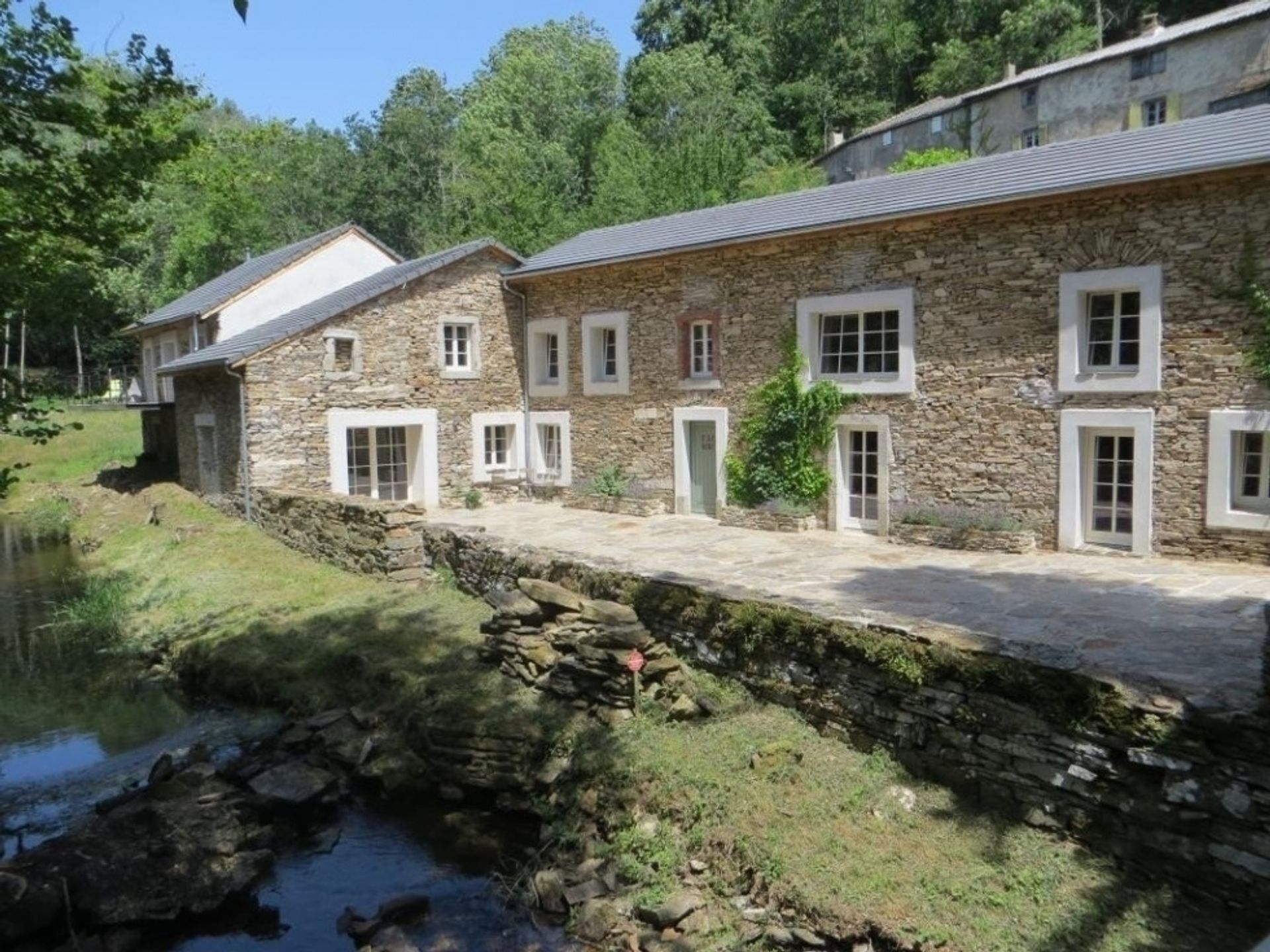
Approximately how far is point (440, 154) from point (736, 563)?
42.0 m

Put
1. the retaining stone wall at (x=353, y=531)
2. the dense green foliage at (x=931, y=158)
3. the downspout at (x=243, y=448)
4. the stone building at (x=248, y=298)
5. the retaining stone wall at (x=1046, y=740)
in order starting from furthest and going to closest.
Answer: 1. the dense green foliage at (x=931, y=158)
2. the stone building at (x=248, y=298)
3. the downspout at (x=243, y=448)
4. the retaining stone wall at (x=353, y=531)
5. the retaining stone wall at (x=1046, y=740)

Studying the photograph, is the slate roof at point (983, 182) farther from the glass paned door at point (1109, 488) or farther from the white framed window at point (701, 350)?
the glass paned door at point (1109, 488)

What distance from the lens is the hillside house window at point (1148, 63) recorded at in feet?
92.0

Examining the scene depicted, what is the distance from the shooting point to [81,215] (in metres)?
8.29

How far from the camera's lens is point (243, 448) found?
1720cm

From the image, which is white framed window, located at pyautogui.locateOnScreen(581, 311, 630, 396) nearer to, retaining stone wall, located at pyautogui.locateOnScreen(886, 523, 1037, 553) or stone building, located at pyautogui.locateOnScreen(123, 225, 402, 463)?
retaining stone wall, located at pyautogui.locateOnScreen(886, 523, 1037, 553)

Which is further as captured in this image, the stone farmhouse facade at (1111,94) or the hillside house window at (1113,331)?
the stone farmhouse facade at (1111,94)

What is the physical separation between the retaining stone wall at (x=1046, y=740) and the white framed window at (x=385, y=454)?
37.7 ft

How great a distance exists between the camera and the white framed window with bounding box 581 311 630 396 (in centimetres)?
1761

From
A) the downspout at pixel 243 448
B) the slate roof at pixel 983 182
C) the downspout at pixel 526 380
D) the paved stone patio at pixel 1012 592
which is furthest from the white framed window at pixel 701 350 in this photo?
the downspout at pixel 243 448

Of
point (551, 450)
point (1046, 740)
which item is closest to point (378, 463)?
point (551, 450)

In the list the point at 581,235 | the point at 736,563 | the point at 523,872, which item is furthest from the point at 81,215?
the point at 581,235

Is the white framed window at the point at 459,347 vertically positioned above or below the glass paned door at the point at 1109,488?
above

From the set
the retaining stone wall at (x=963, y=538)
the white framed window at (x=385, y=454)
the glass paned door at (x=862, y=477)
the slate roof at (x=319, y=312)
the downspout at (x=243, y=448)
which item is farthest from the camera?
the white framed window at (x=385, y=454)
